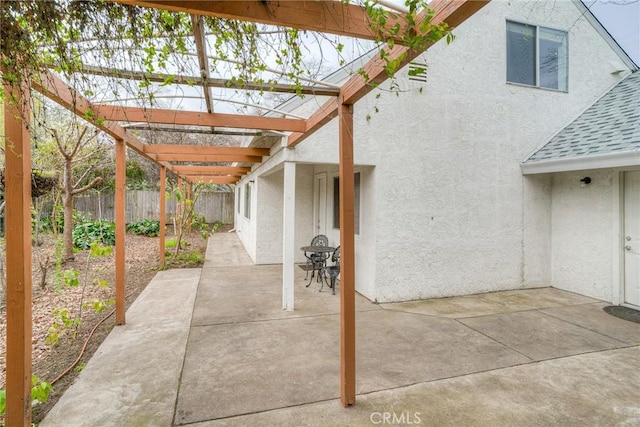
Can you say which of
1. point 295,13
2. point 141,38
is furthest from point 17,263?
point 295,13

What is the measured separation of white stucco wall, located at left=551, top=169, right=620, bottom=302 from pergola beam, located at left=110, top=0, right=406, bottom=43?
19.1ft

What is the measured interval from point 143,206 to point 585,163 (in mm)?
15844

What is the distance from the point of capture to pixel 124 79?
2.43m

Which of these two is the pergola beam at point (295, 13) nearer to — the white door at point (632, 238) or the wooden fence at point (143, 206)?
the white door at point (632, 238)

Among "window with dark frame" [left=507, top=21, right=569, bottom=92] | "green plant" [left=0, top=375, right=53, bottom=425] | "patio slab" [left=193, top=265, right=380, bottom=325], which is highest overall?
"window with dark frame" [left=507, top=21, right=569, bottom=92]

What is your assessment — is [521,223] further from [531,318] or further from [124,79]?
[124,79]

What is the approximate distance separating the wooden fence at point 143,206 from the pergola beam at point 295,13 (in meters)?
13.7

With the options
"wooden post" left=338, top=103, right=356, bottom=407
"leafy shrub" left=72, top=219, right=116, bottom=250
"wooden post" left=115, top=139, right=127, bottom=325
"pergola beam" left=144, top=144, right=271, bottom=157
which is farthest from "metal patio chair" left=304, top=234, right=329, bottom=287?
"leafy shrub" left=72, top=219, right=116, bottom=250

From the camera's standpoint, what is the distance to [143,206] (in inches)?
593

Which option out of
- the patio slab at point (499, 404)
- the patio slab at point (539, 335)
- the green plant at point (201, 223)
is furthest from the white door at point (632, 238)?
the green plant at point (201, 223)

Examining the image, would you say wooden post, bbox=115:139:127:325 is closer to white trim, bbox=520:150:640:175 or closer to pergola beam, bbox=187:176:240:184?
white trim, bbox=520:150:640:175

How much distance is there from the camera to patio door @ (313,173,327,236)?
317 inches

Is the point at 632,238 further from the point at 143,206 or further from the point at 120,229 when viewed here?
the point at 143,206

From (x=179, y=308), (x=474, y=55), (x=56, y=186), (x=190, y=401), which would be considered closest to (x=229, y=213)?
(x=56, y=186)
